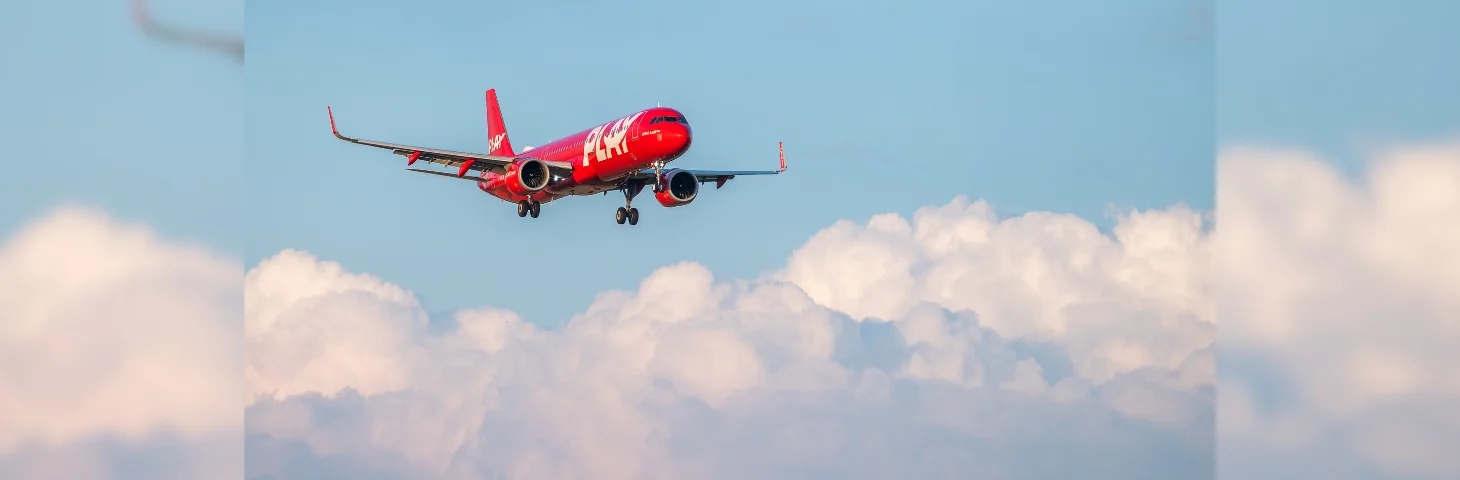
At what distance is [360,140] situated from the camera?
2245 inches

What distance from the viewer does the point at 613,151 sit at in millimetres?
56875

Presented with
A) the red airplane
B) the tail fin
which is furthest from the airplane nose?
the tail fin

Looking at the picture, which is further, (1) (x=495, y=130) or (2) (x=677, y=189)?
(1) (x=495, y=130)

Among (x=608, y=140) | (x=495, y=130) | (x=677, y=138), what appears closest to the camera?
(x=677, y=138)

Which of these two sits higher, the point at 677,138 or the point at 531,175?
the point at 677,138

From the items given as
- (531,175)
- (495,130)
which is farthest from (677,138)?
(495,130)

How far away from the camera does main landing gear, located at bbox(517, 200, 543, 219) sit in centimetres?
6119

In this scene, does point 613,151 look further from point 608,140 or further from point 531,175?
point 531,175

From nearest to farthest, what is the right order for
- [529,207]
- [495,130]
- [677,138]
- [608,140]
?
[677,138] < [608,140] < [529,207] < [495,130]

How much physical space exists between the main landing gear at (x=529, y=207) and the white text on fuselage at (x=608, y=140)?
372cm

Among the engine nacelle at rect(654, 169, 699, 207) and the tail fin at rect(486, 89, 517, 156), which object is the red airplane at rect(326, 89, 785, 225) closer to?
the engine nacelle at rect(654, 169, 699, 207)

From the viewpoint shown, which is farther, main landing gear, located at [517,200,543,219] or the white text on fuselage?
main landing gear, located at [517,200,543,219]

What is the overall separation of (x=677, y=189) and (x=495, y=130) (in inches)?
747

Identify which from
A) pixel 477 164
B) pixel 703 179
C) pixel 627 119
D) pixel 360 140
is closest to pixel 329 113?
pixel 360 140
